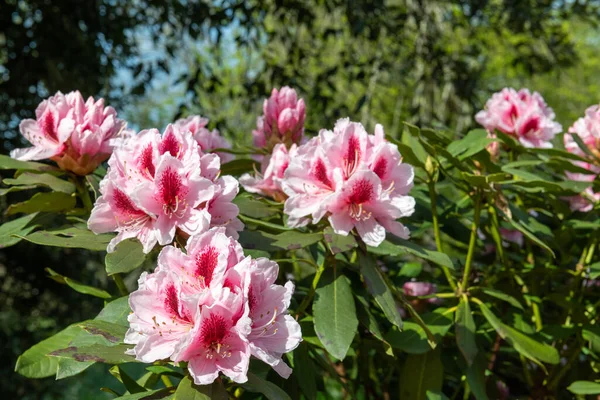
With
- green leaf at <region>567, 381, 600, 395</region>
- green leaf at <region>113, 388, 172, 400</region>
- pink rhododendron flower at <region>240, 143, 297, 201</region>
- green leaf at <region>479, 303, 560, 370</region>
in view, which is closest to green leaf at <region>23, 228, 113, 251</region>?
green leaf at <region>113, 388, 172, 400</region>

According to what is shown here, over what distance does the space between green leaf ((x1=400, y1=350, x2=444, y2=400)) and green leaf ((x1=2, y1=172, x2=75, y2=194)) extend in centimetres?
74

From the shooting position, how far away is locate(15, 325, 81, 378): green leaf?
3.34 feet

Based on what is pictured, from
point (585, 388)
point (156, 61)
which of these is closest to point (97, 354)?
point (585, 388)

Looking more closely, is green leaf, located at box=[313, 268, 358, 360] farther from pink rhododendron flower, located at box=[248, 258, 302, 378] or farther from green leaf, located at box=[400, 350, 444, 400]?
green leaf, located at box=[400, 350, 444, 400]

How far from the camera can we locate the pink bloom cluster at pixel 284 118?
145cm

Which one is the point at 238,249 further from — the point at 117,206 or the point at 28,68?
the point at 28,68

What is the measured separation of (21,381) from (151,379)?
472cm

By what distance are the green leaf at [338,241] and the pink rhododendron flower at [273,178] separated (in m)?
0.21

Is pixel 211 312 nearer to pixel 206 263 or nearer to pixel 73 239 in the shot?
pixel 206 263

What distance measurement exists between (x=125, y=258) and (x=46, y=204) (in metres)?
0.32

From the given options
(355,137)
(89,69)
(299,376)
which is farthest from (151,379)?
(89,69)

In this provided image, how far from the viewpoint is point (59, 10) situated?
4.38m

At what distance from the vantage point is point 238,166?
54.6 inches

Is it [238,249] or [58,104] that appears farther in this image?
[58,104]
